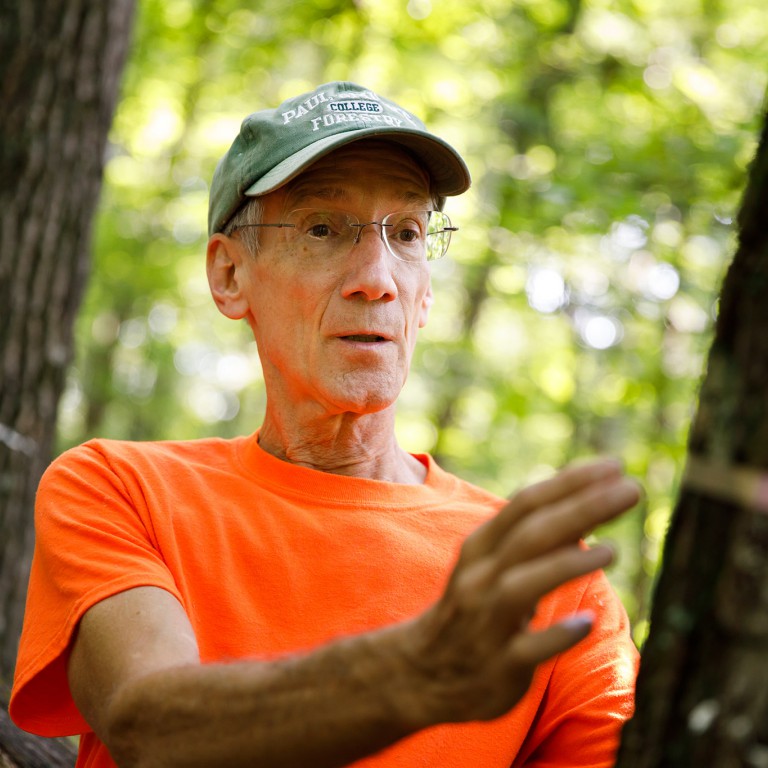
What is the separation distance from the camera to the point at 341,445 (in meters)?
2.66

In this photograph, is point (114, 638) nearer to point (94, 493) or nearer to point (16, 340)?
point (94, 493)

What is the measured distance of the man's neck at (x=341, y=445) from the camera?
2.65m

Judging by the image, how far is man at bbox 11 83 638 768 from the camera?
1.17 m

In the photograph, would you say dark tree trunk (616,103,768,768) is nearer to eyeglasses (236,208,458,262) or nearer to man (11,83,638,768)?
man (11,83,638,768)

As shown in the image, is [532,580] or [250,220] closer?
[532,580]

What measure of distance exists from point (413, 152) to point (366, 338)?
0.57m

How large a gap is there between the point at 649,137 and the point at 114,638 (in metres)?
5.61

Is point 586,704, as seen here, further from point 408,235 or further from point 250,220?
point 250,220

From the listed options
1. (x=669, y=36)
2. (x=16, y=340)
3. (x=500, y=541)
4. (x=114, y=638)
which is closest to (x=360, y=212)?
(x=114, y=638)

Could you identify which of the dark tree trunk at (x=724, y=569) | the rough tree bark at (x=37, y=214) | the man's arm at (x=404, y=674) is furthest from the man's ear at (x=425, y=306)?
the rough tree bark at (x=37, y=214)

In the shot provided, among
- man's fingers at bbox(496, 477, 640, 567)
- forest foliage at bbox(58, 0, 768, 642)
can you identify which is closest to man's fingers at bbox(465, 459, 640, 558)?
man's fingers at bbox(496, 477, 640, 567)

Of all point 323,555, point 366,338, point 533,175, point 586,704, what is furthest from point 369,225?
point 533,175

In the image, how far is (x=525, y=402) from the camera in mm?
8391

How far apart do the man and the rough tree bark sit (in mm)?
1368
